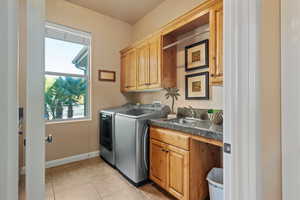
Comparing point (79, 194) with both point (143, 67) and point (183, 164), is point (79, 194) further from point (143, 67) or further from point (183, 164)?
point (143, 67)

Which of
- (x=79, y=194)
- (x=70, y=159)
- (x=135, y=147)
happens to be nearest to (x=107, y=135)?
(x=70, y=159)

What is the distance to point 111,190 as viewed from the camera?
201cm

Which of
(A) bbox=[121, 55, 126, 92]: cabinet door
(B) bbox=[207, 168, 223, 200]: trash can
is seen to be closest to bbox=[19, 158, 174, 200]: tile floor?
(B) bbox=[207, 168, 223, 200]: trash can

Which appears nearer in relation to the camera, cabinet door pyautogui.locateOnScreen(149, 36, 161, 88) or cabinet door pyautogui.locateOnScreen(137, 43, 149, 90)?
cabinet door pyautogui.locateOnScreen(149, 36, 161, 88)

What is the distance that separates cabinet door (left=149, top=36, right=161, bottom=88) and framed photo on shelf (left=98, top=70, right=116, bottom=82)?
1.12 meters

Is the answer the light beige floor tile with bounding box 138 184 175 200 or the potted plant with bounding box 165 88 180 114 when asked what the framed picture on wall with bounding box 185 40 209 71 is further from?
the light beige floor tile with bounding box 138 184 175 200

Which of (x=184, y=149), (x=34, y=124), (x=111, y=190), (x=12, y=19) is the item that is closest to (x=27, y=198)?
(x=34, y=124)

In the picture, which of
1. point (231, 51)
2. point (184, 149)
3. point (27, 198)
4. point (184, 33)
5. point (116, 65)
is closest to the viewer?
point (27, 198)

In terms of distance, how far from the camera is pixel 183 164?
1629mm

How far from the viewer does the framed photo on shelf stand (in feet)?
10.5

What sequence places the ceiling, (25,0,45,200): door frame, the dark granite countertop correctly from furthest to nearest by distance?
the ceiling → the dark granite countertop → (25,0,45,200): door frame

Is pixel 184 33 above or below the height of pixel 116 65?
above

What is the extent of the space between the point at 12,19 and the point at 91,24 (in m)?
3.06
